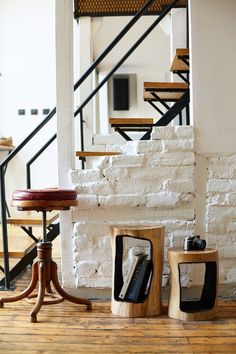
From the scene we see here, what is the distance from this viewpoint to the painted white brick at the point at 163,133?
2.91m

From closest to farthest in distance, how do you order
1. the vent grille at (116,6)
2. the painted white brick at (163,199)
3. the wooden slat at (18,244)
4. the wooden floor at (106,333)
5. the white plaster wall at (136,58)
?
the wooden floor at (106,333) → the painted white brick at (163,199) → the wooden slat at (18,244) → the vent grille at (116,6) → the white plaster wall at (136,58)

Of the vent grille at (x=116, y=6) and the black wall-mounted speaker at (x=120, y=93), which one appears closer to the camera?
the vent grille at (x=116, y=6)

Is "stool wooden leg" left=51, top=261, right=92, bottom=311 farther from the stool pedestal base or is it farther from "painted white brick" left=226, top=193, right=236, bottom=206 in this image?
"painted white brick" left=226, top=193, right=236, bottom=206

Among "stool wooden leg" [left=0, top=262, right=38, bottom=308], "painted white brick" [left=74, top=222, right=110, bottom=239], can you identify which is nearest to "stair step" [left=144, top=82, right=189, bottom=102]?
"painted white brick" [left=74, top=222, right=110, bottom=239]

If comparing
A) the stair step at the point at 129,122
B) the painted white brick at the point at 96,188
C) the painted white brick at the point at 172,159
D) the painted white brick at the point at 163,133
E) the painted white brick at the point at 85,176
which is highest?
the stair step at the point at 129,122

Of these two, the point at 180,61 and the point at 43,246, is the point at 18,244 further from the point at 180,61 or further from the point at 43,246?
the point at 180,61

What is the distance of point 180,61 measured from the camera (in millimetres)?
3492

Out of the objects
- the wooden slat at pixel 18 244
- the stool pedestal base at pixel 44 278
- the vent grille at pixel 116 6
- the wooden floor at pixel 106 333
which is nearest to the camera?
the wooden floor at pixel 106 333

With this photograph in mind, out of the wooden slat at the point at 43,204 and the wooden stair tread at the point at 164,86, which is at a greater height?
the wooden stair tread at the point at 164,86

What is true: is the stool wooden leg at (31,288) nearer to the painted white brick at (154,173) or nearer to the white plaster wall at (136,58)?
the painted white brick at (154,173)

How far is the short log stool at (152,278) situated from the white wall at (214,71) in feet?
2.41

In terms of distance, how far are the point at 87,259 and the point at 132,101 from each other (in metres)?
5.06

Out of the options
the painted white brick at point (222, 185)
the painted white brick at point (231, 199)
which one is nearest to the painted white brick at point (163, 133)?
the painted white brick at point (222, 185)

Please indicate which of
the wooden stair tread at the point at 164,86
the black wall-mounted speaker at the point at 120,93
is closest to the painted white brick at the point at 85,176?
the wooden stair tread at the point at 164,86
